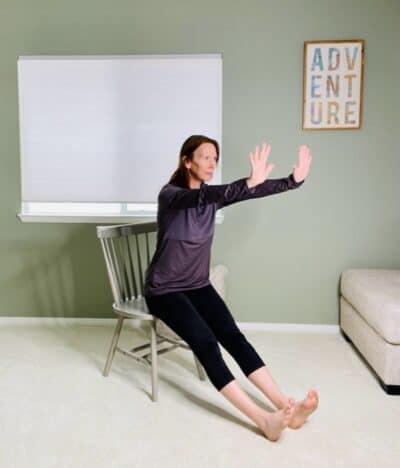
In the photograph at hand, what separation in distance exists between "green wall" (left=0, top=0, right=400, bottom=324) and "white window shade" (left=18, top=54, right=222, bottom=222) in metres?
0.09

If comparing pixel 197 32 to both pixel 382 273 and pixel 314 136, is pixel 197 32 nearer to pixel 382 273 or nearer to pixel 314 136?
pixel 314 136

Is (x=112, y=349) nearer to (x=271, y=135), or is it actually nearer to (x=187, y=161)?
(x=187, y=161)

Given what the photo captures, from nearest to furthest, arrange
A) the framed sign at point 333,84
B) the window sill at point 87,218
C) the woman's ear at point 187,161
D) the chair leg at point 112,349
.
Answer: the woman's ear at point 187,161, the chair leg at point 112,349, the framed sign at point 333,84, the window sill at point 87,218

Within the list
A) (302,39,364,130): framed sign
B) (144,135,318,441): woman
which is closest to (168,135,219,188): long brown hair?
(144,135,318,441): woman

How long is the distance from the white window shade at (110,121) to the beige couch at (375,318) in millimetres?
1137

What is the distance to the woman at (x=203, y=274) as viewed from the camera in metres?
1.91

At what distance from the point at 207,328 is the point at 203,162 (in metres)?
0.75

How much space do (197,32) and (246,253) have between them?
150 centimetres

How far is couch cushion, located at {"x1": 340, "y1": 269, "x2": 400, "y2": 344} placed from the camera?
2275 mm

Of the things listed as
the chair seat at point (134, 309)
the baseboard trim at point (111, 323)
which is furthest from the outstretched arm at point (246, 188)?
the baseboard trim at point (111, 323)

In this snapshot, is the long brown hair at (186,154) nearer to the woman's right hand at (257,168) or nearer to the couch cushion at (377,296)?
the woman's right hand at (257,168)

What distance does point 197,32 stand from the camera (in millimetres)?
3104

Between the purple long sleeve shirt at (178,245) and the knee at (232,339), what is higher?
the purple long sleeve shirt at (178,245)

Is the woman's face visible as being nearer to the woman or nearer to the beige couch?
the woman
